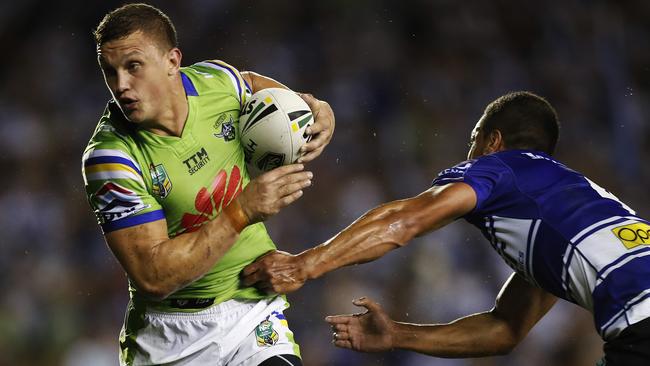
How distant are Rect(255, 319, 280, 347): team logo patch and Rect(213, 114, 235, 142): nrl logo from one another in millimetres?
943

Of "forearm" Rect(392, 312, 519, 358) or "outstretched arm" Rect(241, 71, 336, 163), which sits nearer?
"outstretched arm" Rect(241, 71, 336, 163)

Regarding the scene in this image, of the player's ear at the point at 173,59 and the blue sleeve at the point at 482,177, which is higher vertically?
the player's ear at the point at 173,59

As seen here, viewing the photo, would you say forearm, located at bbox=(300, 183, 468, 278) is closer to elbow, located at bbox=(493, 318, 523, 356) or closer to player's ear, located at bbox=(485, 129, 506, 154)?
player's ear, located at bbox=(485, 129, 506, 154)

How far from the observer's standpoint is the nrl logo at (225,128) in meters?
4.24

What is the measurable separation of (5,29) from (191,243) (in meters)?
6.91

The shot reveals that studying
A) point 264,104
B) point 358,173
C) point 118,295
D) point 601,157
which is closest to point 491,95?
point 601,157

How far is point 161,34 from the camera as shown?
410 centimetres

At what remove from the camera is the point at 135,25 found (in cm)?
398

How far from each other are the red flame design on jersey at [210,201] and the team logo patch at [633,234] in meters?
1.84

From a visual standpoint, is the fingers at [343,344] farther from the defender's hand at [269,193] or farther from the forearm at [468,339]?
the defender's hand at [269,193]

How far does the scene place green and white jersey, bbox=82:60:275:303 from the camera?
3.85 m

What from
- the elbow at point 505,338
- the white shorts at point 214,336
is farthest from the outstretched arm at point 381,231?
the elbow at point 505,338

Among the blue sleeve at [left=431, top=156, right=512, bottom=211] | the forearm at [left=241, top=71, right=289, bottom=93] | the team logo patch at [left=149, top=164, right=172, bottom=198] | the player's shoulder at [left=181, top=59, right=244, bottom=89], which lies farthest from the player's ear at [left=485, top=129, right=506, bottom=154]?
the team logo patch at [left=149, top=164, right=172, bottom=198]

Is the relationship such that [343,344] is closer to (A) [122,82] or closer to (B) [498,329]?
(B) [498,329]
